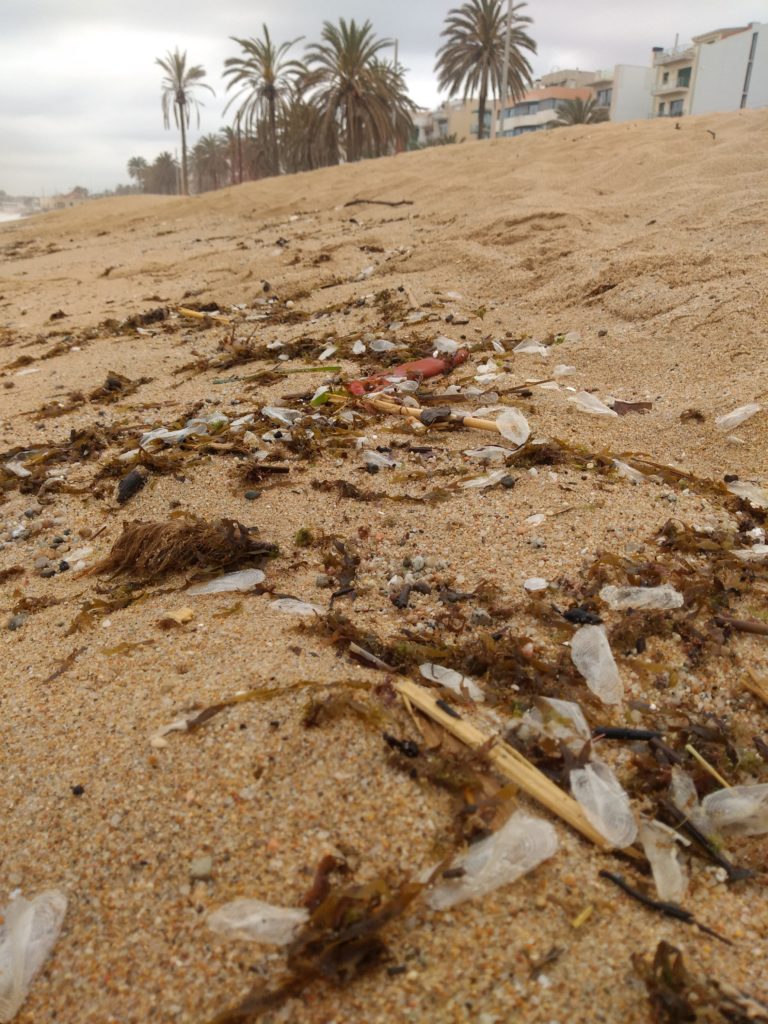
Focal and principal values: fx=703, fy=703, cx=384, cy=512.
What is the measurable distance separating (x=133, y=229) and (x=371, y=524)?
469 inches

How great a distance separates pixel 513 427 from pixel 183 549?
1473 millimetres

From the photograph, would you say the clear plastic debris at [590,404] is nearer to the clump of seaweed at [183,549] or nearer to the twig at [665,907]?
the clump of seaweed at [183,549]

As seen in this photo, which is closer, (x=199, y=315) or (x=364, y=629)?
(x=364, y=629)

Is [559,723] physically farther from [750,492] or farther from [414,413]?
[414,413]

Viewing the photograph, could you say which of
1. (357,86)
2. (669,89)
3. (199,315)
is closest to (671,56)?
(669,89)

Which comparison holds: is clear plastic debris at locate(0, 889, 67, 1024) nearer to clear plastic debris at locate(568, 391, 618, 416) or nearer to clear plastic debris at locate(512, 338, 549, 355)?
clear plastic debris at locate(568, 391, 618, 416)

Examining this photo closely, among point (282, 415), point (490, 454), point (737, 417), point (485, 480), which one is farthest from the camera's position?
point (282, 415)

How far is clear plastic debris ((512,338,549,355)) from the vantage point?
4051 millimetres

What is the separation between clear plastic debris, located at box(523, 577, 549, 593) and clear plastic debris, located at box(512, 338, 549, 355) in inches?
91.1

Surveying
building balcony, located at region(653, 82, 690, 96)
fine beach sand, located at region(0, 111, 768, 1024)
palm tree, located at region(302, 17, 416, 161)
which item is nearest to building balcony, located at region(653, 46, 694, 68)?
building balcony, located at region(653, 82, 690, 96)

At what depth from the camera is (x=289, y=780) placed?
1.42 meters

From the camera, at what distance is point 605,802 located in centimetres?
139

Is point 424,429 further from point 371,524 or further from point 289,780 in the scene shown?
point 289,780

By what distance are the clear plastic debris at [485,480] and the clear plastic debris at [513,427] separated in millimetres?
271
